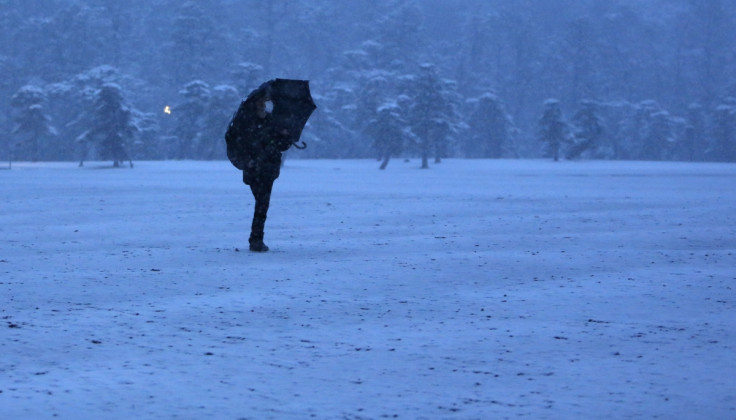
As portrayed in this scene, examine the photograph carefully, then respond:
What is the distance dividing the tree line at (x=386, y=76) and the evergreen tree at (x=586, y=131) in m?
0.14

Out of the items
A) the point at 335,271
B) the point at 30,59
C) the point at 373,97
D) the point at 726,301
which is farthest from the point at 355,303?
the point at 30,59

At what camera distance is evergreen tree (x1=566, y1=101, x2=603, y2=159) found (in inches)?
2253

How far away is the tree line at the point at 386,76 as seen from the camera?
53.8 m

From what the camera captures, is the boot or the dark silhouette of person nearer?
the dark silhouette of person

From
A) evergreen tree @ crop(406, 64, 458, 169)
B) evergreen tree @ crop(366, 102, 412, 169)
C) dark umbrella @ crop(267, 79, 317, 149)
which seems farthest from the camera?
evergreen tree @ crop(406, 64, 458, 169)

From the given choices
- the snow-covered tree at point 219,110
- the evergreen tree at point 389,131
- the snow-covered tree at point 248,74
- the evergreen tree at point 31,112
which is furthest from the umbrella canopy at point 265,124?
the evergreen tree at point 31,112

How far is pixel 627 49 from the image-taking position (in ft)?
295

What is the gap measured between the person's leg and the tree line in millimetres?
37394

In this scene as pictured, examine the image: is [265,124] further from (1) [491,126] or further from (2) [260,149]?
(1) [491,126]

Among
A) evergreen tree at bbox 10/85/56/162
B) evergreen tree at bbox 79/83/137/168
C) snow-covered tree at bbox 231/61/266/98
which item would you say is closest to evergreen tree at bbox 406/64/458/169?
snow-covered tree at bbox 231/61/266/98

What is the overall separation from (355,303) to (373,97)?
163 ft

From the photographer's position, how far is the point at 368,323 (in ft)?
18.9

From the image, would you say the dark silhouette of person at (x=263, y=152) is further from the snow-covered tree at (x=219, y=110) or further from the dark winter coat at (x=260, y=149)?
the snow-covered tree at (x=219, y=110)

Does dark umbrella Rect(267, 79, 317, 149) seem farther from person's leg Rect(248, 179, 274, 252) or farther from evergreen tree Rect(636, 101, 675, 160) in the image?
evergreen tree Rect(636, 101, 675, 160)
